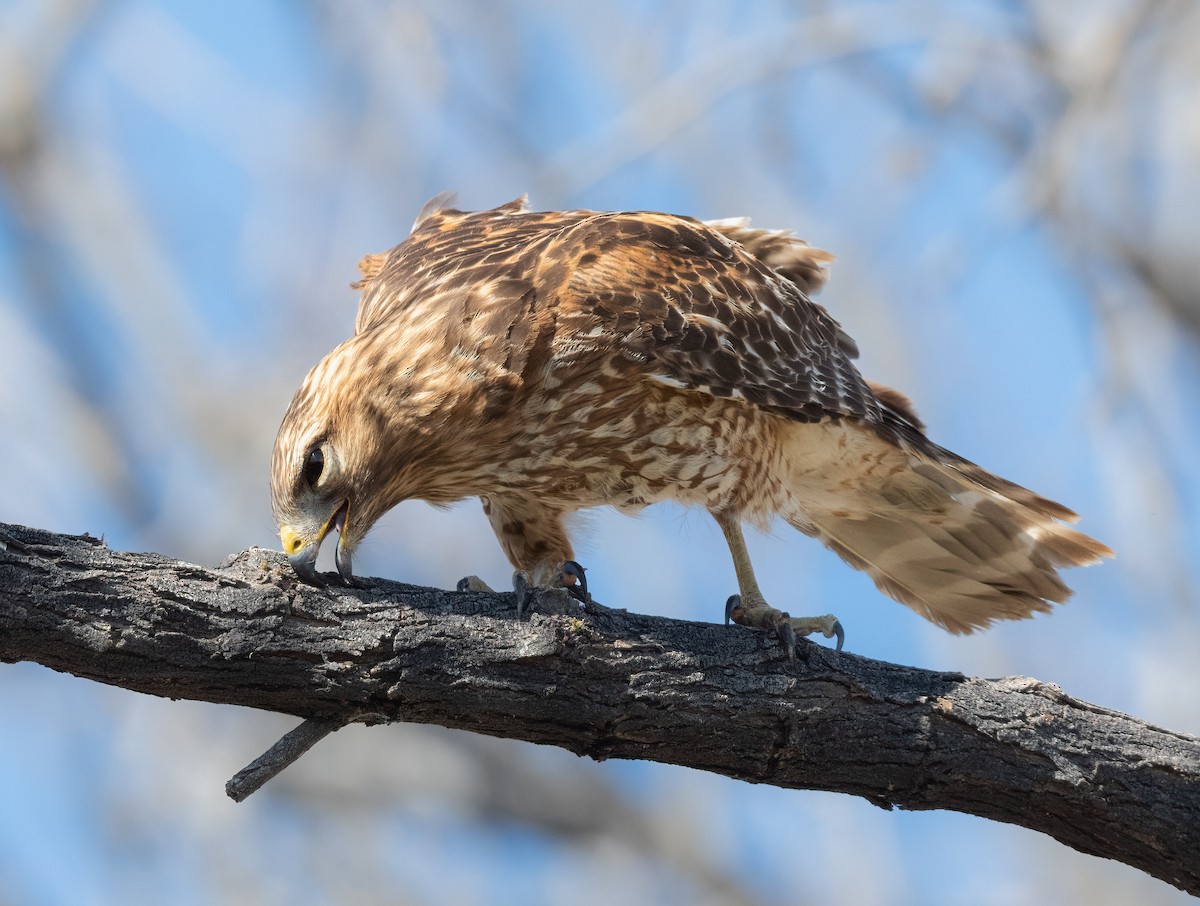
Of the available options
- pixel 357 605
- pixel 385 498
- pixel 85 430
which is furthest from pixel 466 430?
pixel 85 430

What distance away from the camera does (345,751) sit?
1020 centimetres

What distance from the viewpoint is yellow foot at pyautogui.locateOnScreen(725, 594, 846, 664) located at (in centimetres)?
406

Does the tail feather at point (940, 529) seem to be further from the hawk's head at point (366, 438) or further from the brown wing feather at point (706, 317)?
the hawk's head at point (366, 438)

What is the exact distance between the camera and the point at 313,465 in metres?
3.97

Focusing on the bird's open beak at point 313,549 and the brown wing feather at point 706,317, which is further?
the brown wing feather at point 706,317

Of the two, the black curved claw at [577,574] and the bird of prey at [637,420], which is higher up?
the bird of prey at [637,420]

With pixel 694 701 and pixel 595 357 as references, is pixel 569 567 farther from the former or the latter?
pixel 694 701

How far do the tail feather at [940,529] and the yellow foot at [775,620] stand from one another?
785 mm

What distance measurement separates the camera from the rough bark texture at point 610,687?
3.16m

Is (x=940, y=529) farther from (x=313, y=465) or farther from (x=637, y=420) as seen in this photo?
(x=313, y=465)

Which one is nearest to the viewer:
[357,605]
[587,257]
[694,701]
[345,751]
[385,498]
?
[357,605]

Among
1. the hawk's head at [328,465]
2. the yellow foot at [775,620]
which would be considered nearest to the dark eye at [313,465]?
the hawk's head at [328,465]

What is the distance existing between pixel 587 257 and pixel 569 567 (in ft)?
3.45

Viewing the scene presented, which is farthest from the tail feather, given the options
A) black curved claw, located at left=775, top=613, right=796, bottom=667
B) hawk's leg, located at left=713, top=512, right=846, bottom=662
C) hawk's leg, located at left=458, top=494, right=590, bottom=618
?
black curved claw, located at left=775, top=613, right=796, bottom=667
